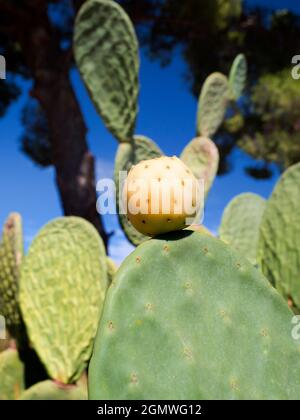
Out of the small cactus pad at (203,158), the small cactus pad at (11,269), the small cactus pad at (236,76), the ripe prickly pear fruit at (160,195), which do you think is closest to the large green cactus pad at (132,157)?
the small cactus pad at (203,158)

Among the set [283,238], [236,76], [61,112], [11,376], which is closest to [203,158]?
[283,238]

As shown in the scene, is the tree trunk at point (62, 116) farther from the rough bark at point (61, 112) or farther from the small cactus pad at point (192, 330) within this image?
the small cactus pad at point (192, 330)

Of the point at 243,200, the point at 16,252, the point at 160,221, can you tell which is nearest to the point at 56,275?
the point at 16,252

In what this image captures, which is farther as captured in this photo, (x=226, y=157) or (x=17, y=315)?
(x=226, y=157)

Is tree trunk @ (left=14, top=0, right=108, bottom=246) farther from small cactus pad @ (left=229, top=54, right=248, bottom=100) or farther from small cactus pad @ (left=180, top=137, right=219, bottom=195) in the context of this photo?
small cactus pad @ (left=180, top=137, right=219, bottom=195)

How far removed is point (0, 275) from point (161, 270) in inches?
62.1

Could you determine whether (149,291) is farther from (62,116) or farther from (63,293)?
(62,116)

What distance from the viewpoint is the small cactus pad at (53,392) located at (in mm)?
1946

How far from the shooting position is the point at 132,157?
7.01 ft

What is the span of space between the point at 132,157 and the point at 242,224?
2.92 ft

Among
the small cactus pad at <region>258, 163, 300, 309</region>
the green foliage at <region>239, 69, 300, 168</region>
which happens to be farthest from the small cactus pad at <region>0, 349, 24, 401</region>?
A: the green foliage at <region>239, 69, 300, 168</region>

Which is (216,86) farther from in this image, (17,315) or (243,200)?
(17,315)

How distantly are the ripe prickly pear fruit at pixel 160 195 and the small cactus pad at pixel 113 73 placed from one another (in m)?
1.25
